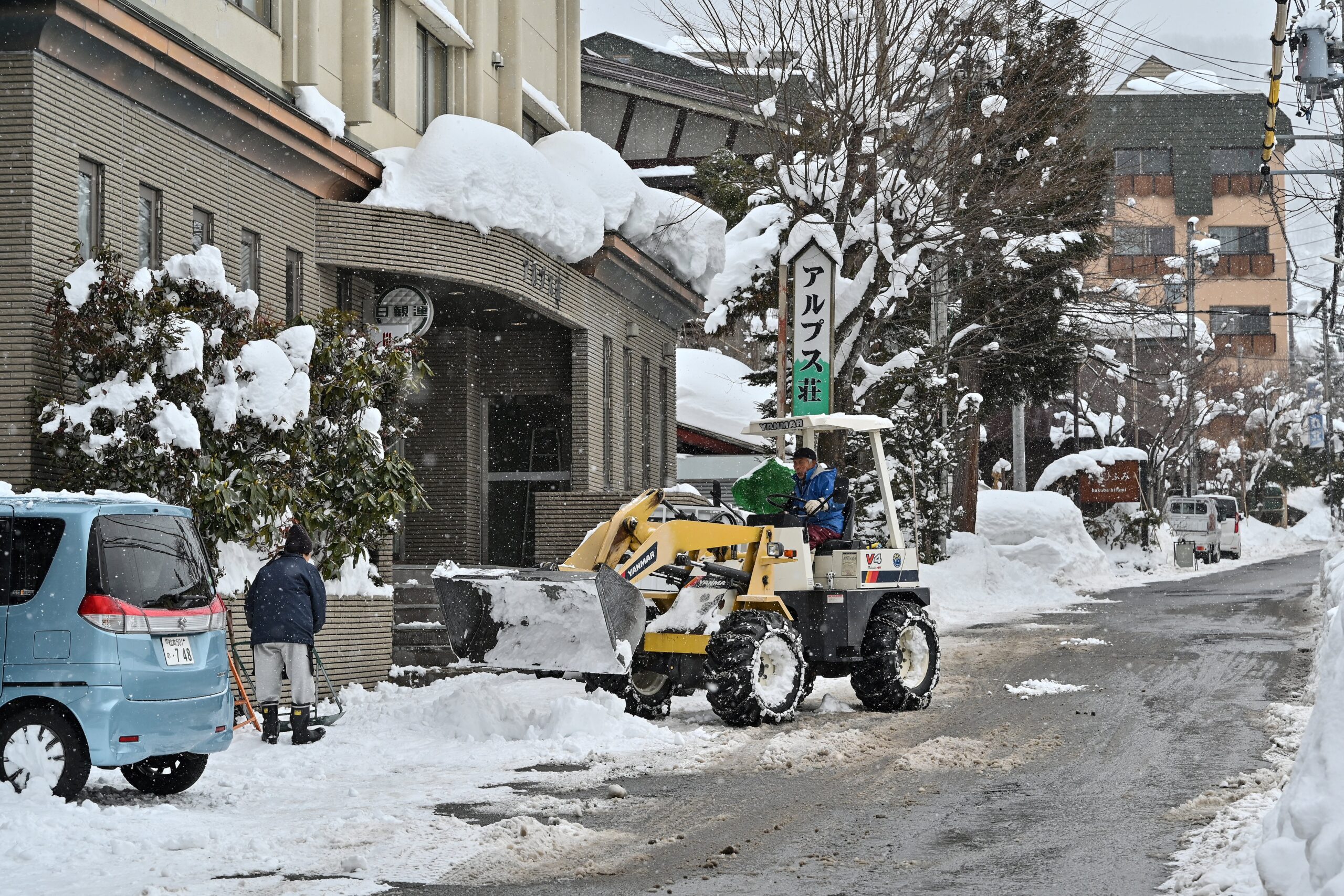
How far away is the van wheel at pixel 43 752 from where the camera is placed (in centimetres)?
851

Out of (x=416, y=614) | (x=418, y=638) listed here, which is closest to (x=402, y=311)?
(x=416, y=614)

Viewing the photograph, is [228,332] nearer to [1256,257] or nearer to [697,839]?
[697,839]

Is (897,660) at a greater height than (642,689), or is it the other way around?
(897,660)

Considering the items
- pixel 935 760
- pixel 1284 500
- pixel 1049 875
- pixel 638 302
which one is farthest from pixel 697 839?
pixel 1284 500

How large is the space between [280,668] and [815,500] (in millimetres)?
4776

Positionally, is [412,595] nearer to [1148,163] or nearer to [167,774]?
[167,774]

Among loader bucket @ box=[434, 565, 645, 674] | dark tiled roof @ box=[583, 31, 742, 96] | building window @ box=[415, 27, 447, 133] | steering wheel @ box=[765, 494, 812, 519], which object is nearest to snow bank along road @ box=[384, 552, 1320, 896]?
loader bucket @ box=[434, 565, 645, 674]

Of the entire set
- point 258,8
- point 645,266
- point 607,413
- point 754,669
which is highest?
point 258,8

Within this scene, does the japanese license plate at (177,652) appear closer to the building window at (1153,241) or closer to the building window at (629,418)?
the building window at (629,418)

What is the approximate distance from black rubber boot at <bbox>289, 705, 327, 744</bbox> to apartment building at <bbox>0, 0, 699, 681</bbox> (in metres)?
2.82

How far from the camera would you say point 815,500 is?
45.1 feet

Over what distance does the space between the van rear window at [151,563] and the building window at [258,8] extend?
8193 millimetres

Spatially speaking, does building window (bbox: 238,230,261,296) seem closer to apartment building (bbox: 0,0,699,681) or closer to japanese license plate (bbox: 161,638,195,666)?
apartment building (bbox: 0,0,699,681)

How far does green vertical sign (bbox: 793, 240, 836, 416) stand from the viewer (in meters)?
21.7
